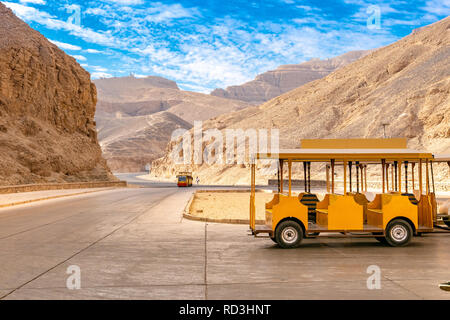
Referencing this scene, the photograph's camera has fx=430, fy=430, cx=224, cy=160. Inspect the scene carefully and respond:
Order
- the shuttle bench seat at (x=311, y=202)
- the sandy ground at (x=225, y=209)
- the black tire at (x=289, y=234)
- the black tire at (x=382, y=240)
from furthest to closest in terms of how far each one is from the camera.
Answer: the sandy ground at (x=225, y=209) → the shuttle bench seat at (x=311, y=202) → the black tire at (x=382, y=240) → the black tire at (x=289, y=234)

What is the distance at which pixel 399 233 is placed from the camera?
34.9 feet

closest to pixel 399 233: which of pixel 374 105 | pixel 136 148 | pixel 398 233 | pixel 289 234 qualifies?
pixel 398 233

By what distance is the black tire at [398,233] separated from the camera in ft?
34.5

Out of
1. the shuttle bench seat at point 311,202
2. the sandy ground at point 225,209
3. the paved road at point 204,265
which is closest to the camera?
the paved road at point 204,265

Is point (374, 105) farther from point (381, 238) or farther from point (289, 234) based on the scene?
point (289, 234)

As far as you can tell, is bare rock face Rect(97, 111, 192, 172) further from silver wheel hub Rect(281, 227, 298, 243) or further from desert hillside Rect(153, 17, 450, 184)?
silver wheel hub Rect(281, 227, 298, 243)

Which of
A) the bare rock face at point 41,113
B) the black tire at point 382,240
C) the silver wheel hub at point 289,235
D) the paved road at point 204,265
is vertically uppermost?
the bare rock face at point 41,113

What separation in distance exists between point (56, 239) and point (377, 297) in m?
9.00

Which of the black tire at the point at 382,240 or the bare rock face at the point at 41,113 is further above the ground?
the bare rock face at the point at 41,113

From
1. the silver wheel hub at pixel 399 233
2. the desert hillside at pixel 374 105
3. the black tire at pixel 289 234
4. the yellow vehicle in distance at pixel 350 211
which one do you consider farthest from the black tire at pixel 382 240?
the desert hillside at pixel 374 105

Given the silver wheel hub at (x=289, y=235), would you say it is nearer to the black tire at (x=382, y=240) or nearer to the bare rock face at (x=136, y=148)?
the black tire at (x=382, y=240)

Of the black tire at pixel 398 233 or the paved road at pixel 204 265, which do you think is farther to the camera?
the black tire at pixel 398 233

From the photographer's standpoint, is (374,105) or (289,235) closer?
(289,235)

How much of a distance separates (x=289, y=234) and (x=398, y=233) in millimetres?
2731
